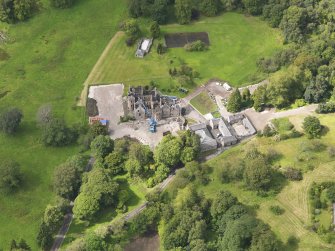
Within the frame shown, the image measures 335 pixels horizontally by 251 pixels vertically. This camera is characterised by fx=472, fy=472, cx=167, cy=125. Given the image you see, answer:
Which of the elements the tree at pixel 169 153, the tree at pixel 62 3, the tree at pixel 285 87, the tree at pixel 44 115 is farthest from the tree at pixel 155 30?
the tree at pixel 169 153

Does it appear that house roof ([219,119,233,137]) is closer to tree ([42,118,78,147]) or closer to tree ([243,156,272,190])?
tree ([243,156,272,190])

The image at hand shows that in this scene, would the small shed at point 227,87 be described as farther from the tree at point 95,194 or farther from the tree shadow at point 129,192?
the tree at point 95,194

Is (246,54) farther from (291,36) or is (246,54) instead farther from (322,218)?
(322,218)

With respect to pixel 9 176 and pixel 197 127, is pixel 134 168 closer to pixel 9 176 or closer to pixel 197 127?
pixel 197 127

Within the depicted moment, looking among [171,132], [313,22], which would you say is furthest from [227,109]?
[313,22]

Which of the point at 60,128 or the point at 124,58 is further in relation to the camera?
the point at 124,58

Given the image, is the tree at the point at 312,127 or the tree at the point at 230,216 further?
the tree at the point at 312,127

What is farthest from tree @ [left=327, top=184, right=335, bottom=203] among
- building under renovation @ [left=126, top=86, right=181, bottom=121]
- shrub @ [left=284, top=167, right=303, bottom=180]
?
building under renovation @ [left=126, top=86, right=181, bottom=121]
